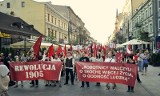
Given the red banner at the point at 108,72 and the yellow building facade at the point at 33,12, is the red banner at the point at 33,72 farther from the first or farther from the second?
the yellow building facade at the point at 33,12

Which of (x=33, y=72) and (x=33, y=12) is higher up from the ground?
(x=33, y=12)

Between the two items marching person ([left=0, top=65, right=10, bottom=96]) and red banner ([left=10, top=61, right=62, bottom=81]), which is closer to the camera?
marching person ([left=0, top=65, right=10, bottom=96])

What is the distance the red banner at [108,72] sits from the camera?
492 inches

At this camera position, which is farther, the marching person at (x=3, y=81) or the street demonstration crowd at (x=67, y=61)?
the street demonstration crowd at (x=67, y=61)

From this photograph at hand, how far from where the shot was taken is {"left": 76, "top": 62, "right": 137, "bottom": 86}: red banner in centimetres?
1248

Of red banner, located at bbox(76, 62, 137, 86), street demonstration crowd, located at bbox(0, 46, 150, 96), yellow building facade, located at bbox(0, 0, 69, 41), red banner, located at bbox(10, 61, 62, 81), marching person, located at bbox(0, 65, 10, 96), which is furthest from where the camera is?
yellow building facade, located at bbox(0, 0, 69, 41)

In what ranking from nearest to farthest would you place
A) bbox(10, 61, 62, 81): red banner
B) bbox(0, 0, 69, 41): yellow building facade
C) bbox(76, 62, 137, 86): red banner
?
bbox(76, 62, 137, 86): red banner
bbox(10, 61, 62, 81): red banner
bbox(0, 0, 69, 41): yellow building facade

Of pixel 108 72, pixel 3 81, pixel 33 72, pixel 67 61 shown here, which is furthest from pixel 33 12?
pixel 3 81

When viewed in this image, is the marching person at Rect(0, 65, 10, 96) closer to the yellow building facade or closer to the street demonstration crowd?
the street demonstration crowd

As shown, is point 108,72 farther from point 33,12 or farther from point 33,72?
point 33,12

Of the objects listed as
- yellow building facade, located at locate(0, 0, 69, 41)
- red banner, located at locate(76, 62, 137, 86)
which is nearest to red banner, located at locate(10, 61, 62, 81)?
red banner, located at locate(76, 62, 137, 86)

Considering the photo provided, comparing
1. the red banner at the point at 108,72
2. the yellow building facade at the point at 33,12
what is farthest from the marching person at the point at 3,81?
the yellow building facade at the point at 33,12

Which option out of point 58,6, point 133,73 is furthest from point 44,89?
point 58,6

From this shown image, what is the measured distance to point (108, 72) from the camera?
1294 cm
